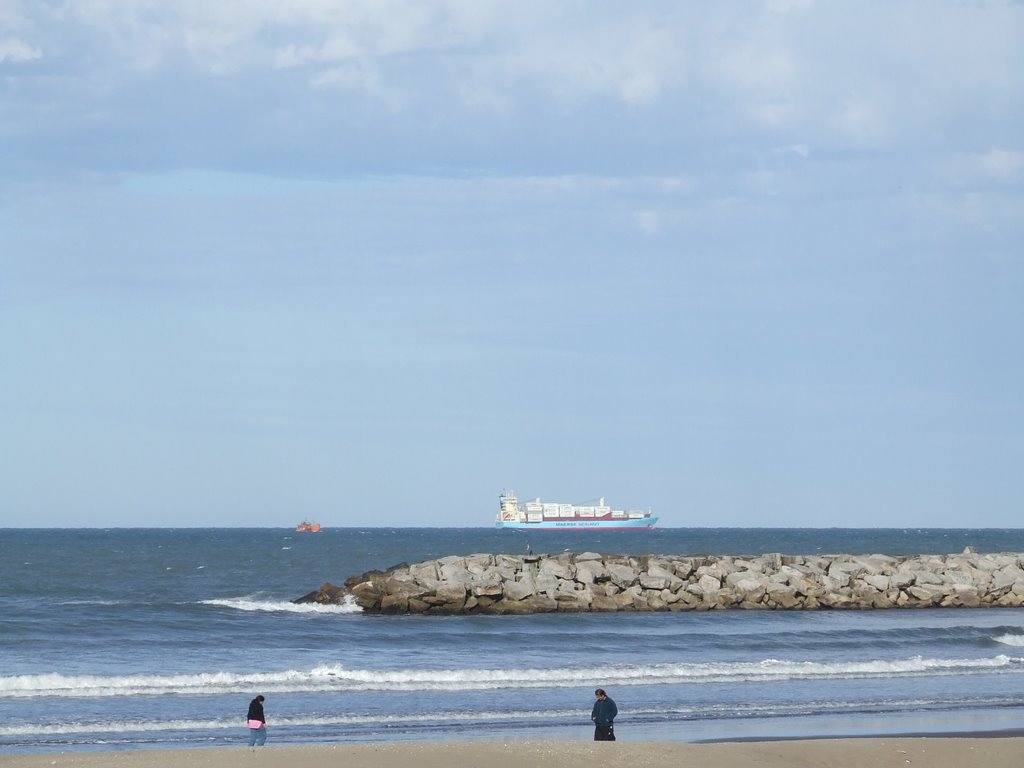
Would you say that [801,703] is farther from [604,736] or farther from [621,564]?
[621,564]

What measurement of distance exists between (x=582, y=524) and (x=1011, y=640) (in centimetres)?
14370

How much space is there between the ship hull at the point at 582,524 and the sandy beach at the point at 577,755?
15921 cm

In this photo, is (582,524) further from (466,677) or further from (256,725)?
(256,725)

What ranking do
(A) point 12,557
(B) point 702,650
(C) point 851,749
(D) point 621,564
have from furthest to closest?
(A) point 12,557 < (D) point 621,564 < (B) point 702,650 < (C) point 851,749

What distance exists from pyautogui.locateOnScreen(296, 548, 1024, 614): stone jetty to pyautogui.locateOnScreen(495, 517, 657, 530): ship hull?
130537 millimetres

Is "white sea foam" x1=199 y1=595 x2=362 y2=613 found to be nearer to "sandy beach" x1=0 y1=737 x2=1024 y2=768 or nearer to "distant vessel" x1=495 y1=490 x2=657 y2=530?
"sandy beach" x1=0 y1=737 x2=1024 y2=768

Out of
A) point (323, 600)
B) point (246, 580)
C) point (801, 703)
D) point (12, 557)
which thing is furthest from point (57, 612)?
point (12, 557)

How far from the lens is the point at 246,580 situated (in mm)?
62344

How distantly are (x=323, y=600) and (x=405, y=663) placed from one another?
14834mm

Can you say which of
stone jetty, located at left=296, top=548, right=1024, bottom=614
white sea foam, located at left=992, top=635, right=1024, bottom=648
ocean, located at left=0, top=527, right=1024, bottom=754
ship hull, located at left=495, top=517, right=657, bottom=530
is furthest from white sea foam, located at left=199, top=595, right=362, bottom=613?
ship hull, located at left=495, top=517, right=657, bottom=530

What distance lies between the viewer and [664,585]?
4322cm

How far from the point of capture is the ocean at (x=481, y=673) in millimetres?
21875

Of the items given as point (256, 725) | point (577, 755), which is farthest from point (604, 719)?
point (256, 725)

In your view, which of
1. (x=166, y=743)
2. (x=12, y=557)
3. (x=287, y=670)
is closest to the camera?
(x=166, y=743)
